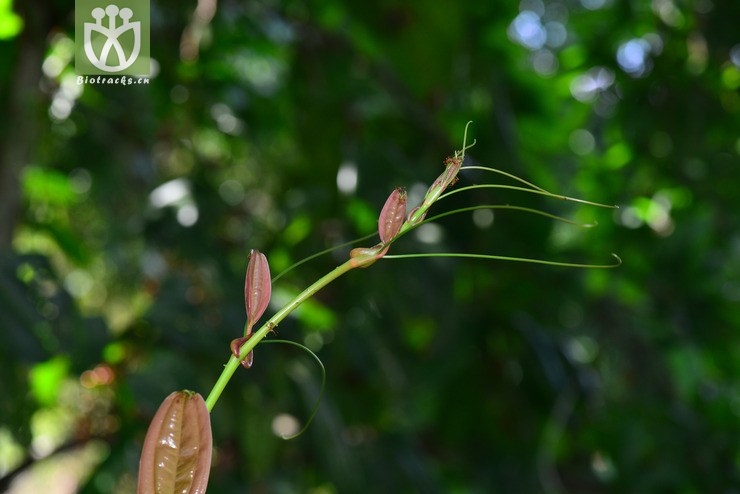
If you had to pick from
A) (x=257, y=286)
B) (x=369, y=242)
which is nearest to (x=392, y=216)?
(x=257, y=286)

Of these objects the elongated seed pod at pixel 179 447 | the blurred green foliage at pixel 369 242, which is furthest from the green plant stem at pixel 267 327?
the blurred green foliage at pixel 369 242

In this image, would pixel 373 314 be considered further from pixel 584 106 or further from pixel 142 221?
pixel 584 106

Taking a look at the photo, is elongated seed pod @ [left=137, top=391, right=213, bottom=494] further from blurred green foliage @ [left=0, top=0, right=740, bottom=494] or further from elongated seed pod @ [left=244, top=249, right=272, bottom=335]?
blurred green foliage @ [left=0, top=0, right=740, bottom=494]

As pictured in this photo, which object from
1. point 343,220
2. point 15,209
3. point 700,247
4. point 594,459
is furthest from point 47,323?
point 700,247

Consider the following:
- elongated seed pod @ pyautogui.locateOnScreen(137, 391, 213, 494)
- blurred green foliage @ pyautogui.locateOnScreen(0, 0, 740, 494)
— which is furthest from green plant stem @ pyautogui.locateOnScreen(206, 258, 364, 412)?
blurred green foliage @ pyautogui.locateOnScreen(0, 0, 740, 494)

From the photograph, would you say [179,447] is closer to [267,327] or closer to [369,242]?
[267,327]

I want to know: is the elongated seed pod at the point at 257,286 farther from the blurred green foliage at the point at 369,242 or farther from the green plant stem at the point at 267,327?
the blurred green foliage at the point at 369,242

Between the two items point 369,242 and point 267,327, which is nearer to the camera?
point 267,327
